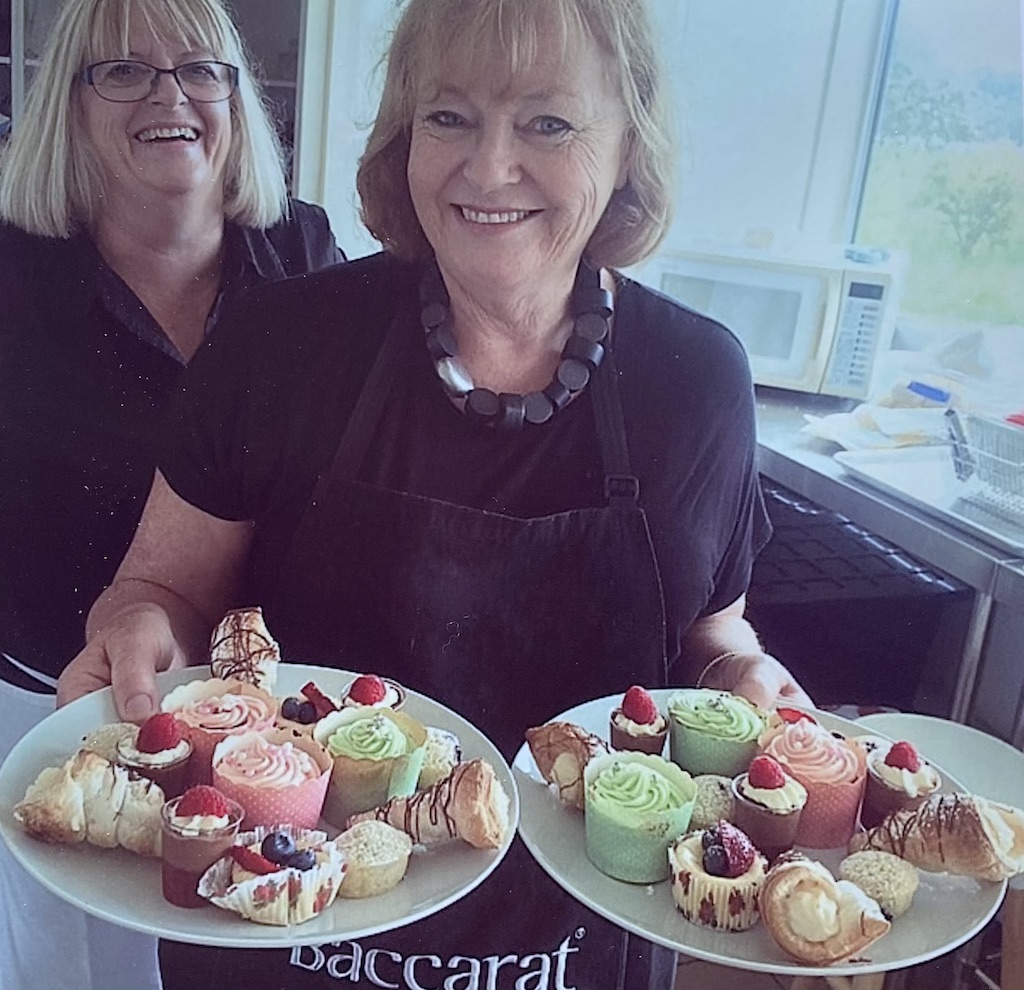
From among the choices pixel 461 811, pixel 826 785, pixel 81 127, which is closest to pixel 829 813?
pixel 826 785

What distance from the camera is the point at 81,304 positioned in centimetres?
56

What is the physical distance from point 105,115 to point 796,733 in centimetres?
51

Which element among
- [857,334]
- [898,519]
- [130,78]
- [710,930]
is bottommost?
[710,930]

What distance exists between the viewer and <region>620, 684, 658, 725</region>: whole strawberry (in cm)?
65

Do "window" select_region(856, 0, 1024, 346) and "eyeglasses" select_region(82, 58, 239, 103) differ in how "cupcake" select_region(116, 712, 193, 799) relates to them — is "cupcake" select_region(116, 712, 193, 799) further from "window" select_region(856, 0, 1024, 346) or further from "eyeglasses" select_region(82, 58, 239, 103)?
"window" select_region(856, 0, 1024, 346)

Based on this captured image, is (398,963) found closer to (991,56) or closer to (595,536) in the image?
(595,536)

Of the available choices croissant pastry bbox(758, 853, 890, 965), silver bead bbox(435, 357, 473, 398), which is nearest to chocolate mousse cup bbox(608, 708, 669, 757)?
croissant pastry bbox(758, 853, 890, 965)

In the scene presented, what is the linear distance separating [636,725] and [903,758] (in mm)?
155

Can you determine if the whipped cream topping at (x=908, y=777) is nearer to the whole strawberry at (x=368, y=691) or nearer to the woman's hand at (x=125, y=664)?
the whole strawberry at (x=368, y=691)

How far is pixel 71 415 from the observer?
22.3 inches

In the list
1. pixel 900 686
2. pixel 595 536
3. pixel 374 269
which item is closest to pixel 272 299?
pixel 374 269

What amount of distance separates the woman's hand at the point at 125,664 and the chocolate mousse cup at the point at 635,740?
0.26 m

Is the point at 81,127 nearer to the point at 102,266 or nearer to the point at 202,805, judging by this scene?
the point at 102,266

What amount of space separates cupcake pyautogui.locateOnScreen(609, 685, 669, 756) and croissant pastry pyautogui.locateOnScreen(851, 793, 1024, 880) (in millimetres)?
135
